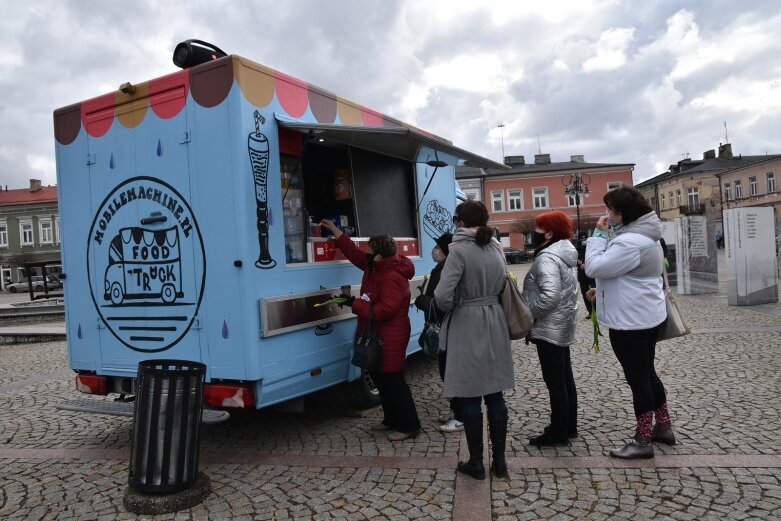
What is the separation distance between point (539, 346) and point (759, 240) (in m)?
10.6

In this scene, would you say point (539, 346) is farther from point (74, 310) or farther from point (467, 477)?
point (74, 310)

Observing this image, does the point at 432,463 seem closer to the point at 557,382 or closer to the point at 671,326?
the point at 557,382

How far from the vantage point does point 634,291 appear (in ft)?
12.6

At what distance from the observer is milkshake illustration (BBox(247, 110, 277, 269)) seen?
4.00 metres

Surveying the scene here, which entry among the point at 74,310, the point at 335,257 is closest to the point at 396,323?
the point at 335,257

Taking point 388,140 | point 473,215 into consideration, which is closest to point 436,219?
point 388,140

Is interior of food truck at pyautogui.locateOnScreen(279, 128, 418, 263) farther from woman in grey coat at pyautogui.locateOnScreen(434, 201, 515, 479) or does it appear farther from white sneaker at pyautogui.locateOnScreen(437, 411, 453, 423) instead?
white sneaker at pyautogui.locateOnScreen(437, 411, 453, 423)

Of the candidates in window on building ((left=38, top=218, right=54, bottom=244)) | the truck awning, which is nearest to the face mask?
the truck awning

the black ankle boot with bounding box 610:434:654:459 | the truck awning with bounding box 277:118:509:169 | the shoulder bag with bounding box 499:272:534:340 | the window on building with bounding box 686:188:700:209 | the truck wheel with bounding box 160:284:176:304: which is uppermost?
the window on building with bounding box 686:188:700:209

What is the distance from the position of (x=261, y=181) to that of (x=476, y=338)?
1.82 metres

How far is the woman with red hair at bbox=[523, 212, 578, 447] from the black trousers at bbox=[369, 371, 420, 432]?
0.95 metres

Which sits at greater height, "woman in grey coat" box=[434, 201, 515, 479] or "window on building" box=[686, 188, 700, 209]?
"window on building" box=[686, 188, 700, 209]

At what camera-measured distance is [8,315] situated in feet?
54.0

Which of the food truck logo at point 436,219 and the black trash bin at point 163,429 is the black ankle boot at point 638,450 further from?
the food truck logo at point 436,219
